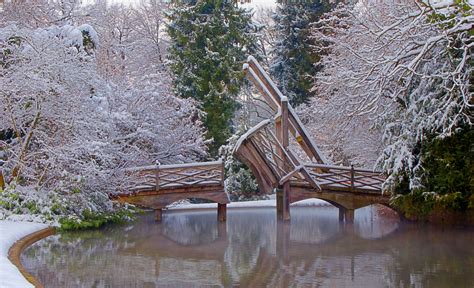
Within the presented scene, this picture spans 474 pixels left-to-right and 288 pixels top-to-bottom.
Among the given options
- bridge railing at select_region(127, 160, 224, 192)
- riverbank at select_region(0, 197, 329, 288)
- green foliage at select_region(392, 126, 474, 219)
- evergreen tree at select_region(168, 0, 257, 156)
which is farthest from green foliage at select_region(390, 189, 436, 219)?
evergreen tree at select_region(168, 0, 257, 156)

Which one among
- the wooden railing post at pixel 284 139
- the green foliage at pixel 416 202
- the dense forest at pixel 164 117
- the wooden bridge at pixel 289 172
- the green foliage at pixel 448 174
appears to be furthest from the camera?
the wooden railing post at pixel 284 139

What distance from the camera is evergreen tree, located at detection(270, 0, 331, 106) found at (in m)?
29.5

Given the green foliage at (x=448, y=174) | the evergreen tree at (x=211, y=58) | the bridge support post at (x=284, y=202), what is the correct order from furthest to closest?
the evergreen tree at (x=211, y=58) → the bridge support post at (x=284, y=202) → the green foliage at (x=448, y=174)

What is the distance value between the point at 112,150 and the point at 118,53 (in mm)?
15715

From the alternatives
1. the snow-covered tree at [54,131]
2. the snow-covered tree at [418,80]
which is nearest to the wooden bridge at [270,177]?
the snow-covered tree at [54,131]

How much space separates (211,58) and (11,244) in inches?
613

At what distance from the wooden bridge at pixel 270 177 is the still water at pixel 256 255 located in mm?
763

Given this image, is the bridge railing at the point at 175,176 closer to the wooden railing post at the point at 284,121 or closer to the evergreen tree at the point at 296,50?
the wooden railing post at the point at 284,121

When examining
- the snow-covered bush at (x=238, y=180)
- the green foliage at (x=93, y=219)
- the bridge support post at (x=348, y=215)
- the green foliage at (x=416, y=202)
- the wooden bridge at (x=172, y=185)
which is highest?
the snow-covered bush at (x=238, y=180)

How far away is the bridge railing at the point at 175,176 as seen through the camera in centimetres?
1744

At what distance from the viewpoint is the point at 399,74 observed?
1695 cm

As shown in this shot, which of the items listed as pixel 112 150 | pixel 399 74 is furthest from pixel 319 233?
pixel 112 150

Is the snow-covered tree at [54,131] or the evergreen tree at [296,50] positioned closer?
the snow-covered tree at [54,131]

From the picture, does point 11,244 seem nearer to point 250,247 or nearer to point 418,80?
point 250,247
